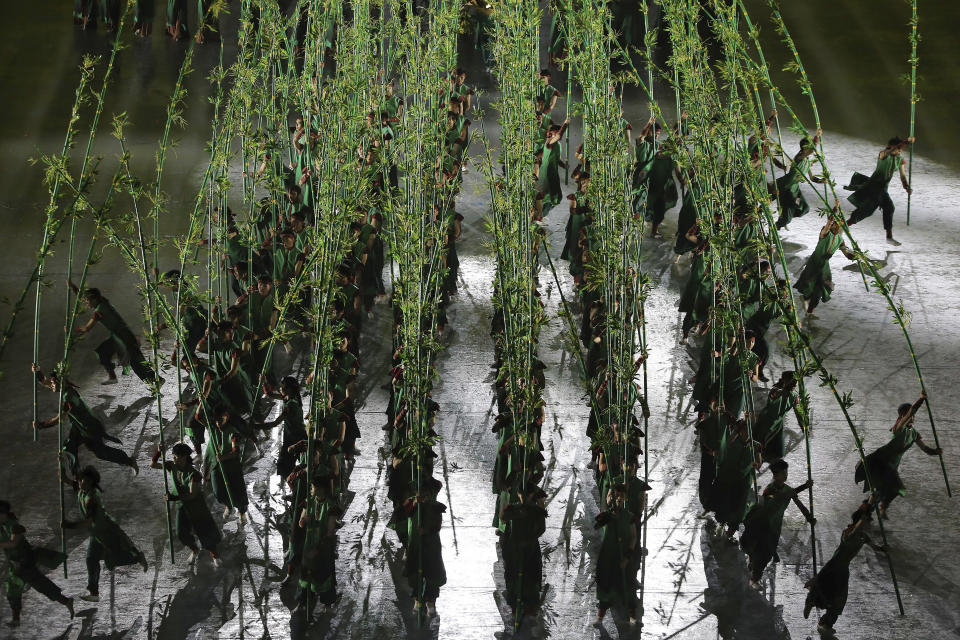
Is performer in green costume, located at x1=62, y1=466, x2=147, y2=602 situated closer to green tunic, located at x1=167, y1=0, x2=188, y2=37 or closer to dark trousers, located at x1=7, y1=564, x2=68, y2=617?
dark trousers, located at x1=7, y1=564, x2=68, y2=617

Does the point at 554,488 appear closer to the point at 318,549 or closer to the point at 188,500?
the point at 318,549

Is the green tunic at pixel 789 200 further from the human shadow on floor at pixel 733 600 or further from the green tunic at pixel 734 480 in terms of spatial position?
the human shadow on floor at pixel 733 600

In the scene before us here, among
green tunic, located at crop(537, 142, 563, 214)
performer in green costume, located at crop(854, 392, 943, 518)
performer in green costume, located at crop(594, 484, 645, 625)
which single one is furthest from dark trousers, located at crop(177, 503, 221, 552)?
green tunic, located at crop(537, 142, 563, 214)

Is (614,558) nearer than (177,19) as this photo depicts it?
Yes

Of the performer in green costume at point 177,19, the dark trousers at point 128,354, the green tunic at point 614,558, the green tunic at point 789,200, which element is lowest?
the green tunic at point 614,558

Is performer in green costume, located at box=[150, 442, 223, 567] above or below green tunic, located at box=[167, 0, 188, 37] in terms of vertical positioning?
below

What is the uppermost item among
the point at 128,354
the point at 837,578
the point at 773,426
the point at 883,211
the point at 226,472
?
the point at 883,211

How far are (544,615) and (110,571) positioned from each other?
2.37 meters

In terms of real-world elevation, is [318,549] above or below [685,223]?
below

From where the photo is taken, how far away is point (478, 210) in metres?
10.0

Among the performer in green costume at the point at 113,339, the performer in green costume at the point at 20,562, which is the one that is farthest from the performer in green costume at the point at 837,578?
the performer in green costume at the point at 113,339

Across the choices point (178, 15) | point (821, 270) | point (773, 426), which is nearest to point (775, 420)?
point (773, 426)

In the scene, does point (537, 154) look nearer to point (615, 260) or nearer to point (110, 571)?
point (615, 260)

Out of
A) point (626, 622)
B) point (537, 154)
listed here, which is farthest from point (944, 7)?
point (626, 622)
